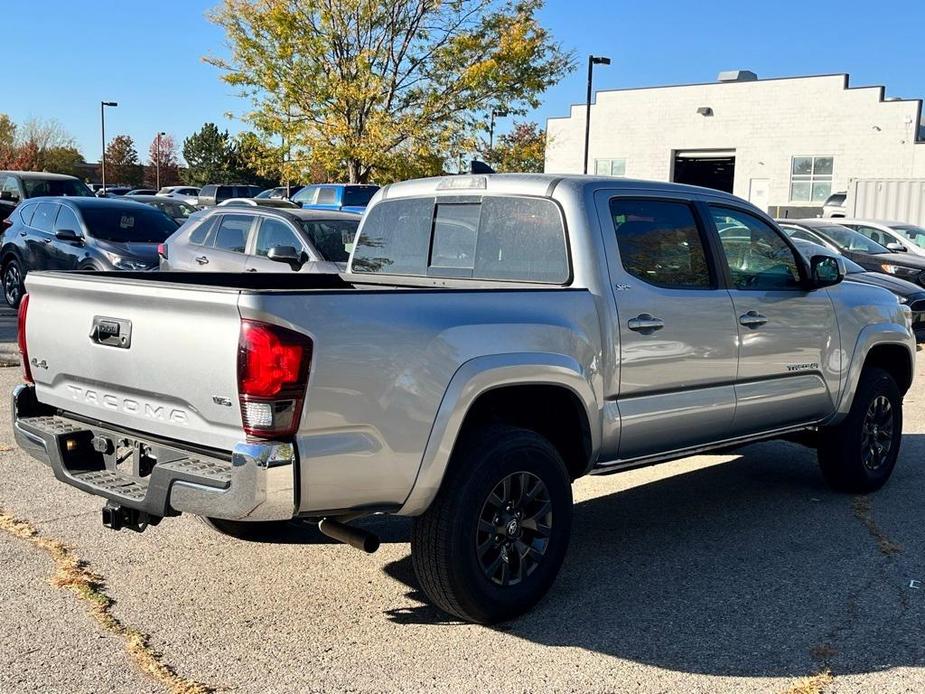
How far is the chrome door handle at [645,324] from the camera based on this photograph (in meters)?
4.88

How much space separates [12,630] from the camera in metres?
4.09

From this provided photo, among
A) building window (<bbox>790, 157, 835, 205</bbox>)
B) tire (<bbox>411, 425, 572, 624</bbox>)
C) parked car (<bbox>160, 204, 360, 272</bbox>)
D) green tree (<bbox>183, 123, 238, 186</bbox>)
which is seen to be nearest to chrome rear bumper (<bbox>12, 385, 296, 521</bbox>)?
tire (<bbox>411, 425, 572, 624</bbox>)

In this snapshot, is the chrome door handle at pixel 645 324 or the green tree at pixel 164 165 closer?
the chrome door handle at pixel 645 324

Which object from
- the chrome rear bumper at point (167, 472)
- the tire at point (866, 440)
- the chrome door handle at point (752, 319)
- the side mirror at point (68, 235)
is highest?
the side mirror at point (68, 235)

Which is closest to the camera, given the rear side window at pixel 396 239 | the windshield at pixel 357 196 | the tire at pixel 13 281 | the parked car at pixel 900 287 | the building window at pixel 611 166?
the rear side window at pixel 396 239

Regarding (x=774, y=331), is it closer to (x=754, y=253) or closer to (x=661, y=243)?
(x=754, y=253)

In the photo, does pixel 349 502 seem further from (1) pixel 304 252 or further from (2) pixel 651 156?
(2) pixel 651 156

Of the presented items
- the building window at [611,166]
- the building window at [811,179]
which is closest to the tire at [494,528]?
the building window at [811,179]

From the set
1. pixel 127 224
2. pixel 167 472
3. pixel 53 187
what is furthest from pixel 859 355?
pixel 53 187

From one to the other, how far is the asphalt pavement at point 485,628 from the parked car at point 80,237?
22.6 ft

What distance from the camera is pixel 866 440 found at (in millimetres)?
6586

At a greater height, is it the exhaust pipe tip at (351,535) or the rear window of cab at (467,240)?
the rear window of cab at (467,240)

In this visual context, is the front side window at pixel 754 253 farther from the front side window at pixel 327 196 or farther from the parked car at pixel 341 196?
the front side window at pixel 327 196

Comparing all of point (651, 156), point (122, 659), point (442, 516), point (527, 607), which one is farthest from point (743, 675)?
point (651, 156)
